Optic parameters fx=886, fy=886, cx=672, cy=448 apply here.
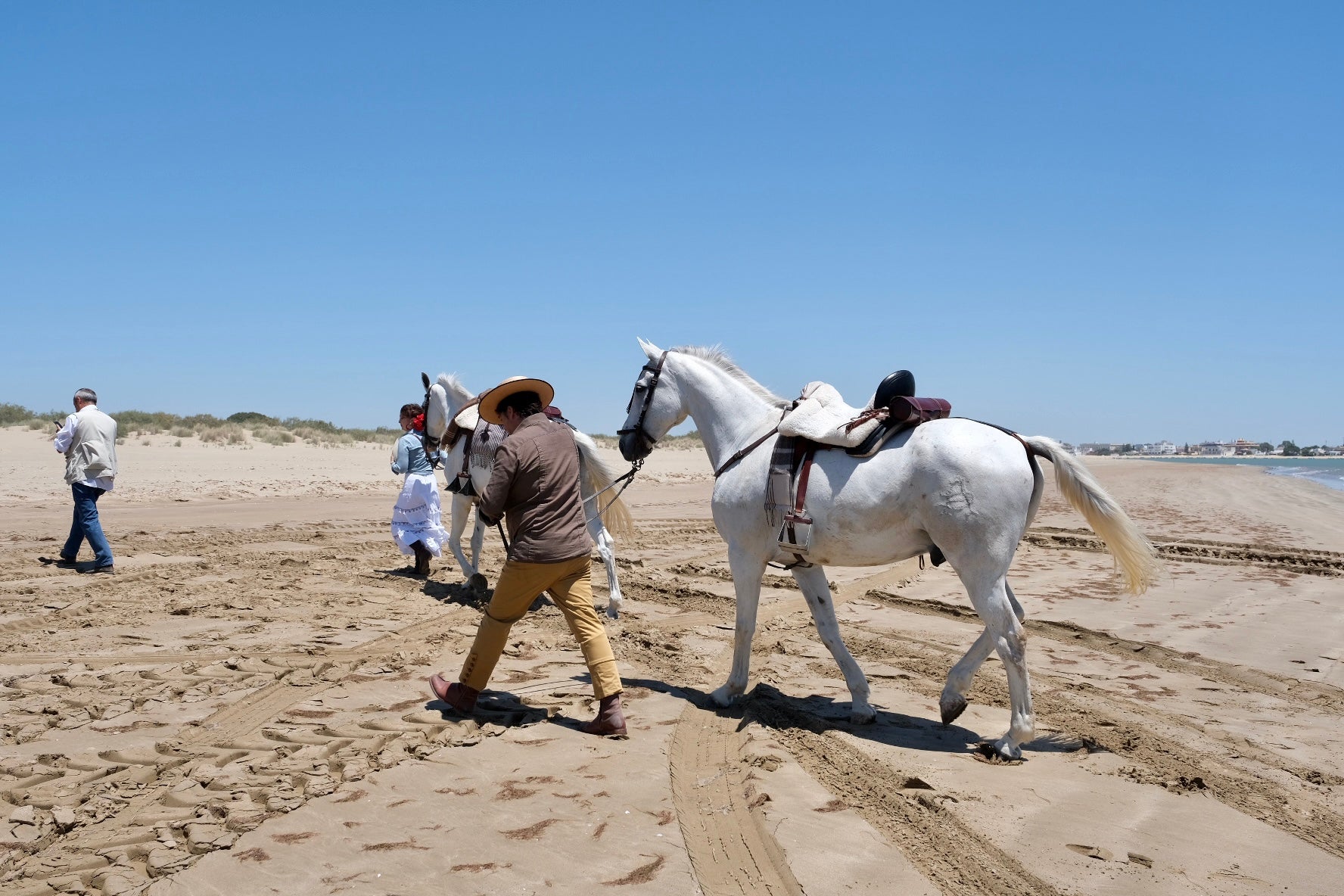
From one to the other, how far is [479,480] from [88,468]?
192 inches

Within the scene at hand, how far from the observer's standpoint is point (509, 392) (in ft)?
18.1

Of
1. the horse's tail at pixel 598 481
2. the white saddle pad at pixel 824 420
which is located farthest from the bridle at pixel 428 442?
the white saddle pad at pixel 824 420

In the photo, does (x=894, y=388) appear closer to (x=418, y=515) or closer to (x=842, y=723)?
(x=842, y=723)

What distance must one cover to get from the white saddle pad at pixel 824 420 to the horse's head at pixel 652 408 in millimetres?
1087

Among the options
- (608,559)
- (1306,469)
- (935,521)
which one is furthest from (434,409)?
(1306,469)

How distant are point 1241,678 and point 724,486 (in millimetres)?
4103

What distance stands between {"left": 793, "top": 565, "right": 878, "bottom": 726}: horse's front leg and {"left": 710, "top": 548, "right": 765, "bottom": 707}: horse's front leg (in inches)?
11.8

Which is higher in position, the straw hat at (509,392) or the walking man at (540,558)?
the straw hat at (509,392)

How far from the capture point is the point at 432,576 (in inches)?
411

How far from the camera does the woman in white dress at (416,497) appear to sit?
10.0 metres

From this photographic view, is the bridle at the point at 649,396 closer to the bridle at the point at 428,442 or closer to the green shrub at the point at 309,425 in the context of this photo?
the bridle at the point at 428,442

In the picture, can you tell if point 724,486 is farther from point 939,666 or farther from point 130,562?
point 130,562

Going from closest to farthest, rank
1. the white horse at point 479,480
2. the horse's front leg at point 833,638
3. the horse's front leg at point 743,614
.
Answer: the horse's front leg at point 833,638 → the horse's front leg at point 743,614 → the white horse at point 479,480

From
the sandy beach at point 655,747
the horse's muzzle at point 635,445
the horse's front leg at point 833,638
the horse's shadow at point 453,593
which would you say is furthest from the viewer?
the horse's shadow at point 453,593
